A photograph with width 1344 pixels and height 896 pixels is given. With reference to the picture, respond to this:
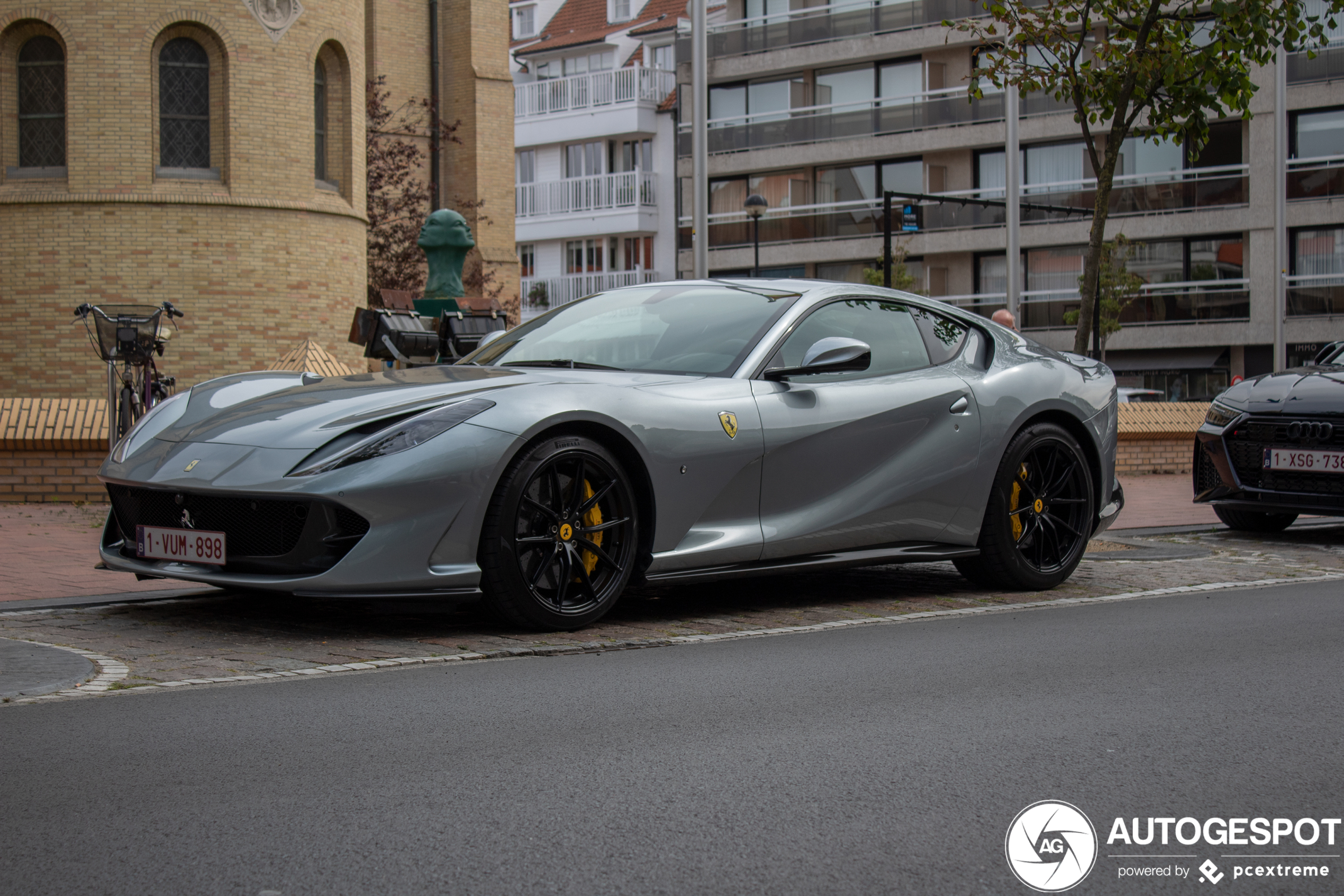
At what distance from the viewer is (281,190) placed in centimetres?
2192

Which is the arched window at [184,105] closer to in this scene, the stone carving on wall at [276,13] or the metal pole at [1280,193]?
the stone carving on wall at [276,13]

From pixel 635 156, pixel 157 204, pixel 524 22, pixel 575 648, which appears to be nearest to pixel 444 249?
pixel 157 204

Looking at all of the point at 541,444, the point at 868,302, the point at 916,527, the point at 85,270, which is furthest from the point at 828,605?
the point at 85,270

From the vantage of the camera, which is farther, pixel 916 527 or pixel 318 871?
pixel 916 527

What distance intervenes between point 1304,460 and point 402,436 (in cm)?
681

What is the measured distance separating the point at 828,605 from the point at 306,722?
3341 millimetres

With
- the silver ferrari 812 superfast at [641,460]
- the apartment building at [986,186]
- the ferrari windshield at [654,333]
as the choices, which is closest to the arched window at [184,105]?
the silver ferrari 812 superfast at [641,460]

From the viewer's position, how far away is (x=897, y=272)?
46188 millimetres

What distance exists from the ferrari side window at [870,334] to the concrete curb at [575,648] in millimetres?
1104

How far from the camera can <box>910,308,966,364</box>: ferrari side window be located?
297 inches

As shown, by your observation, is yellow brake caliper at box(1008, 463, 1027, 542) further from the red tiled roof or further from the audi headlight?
the red tiled roof

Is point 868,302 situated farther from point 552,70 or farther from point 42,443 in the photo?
point 552,70

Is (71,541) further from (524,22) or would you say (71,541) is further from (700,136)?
(524,22)

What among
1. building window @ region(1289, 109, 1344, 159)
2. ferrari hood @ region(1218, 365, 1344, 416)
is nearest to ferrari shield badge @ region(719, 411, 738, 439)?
ferrari hood @ region(1218, 365, 1344, 416)
